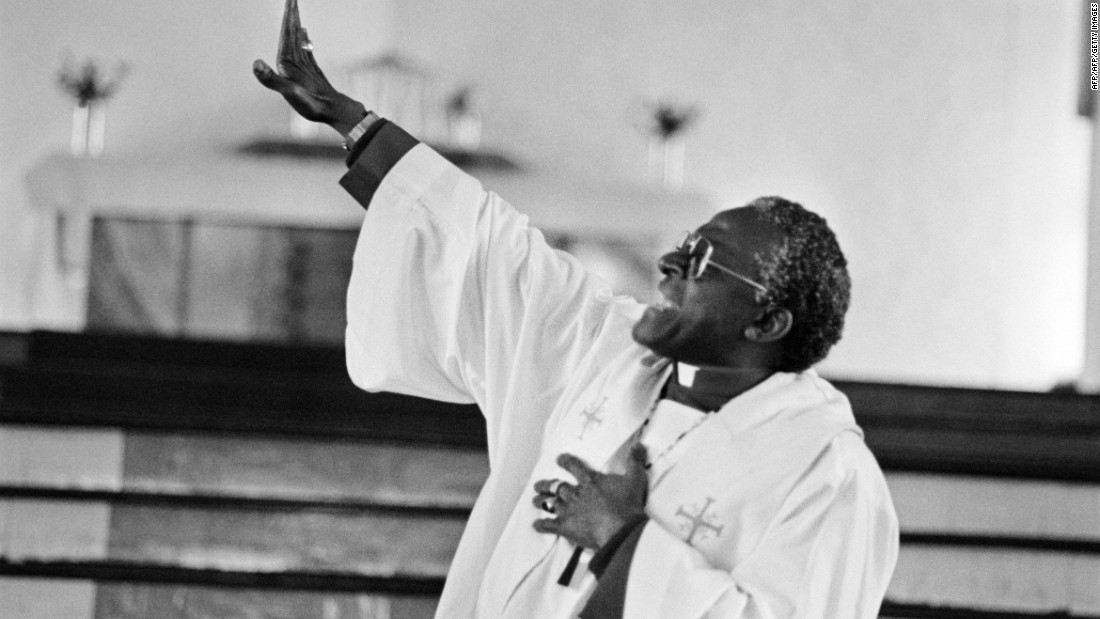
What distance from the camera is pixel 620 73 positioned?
1030cm

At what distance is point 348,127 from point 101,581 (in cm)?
198

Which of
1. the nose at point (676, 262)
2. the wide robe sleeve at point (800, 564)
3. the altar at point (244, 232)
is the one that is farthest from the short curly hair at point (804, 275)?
the altar at point (244, 232)

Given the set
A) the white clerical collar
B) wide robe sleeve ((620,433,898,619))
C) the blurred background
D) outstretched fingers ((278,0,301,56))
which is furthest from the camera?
the blurred background

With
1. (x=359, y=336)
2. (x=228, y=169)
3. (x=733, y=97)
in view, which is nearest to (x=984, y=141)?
(x=733, y=97)

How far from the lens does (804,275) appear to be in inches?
88.5

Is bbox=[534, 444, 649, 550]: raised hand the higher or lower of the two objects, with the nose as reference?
lower

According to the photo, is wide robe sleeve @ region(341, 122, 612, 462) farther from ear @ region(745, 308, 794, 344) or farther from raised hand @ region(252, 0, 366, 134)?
ear @ region(745, 308, 794, 344)

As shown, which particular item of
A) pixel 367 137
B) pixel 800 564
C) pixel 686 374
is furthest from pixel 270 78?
pixel 800 564

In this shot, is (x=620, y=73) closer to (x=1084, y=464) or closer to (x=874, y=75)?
(x=874, y=75)

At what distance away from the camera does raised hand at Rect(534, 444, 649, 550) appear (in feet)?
7.18

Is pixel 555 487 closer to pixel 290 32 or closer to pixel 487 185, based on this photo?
pixel 290 32

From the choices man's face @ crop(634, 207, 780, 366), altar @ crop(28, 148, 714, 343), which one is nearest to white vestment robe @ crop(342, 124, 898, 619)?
man's face @ crop(634, 207, 780, 366)

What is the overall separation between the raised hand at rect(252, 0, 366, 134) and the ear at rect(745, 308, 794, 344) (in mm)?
791

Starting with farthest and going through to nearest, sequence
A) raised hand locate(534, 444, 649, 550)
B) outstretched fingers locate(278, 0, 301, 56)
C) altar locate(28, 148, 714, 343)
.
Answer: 1. altar locate(28, 148, 714, 343)
2. outstretched fingers locate(278, 0, 301, 56)
3. raised hand locate(534, 444, 649, 550)
